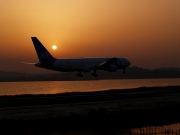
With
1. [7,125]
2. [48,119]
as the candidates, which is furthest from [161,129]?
[7,125]

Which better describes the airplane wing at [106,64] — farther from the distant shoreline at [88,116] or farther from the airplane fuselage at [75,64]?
the distant shoreline at [88,116]

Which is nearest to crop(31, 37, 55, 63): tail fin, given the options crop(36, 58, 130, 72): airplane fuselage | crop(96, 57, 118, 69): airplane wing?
crop(36, 58, 130, 72): airplane fuselage

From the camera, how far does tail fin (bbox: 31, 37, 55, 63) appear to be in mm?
97875

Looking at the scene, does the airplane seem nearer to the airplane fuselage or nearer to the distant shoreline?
the airplane fuselage

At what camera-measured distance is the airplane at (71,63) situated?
322ft

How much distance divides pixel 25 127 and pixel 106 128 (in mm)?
8820

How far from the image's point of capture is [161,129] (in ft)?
136

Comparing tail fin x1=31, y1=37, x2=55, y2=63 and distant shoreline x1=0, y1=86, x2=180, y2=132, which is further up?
tail fin x1=31, y1=37, x2=55, y2=63

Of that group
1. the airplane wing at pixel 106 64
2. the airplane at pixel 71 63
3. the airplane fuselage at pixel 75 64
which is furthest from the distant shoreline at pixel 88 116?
the airplane wing at pixel 106 64

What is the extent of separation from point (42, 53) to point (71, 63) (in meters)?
7.86

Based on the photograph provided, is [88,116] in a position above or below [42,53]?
below

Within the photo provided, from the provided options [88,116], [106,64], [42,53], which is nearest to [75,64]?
[106,64]

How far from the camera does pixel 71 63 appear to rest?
99.4 metres

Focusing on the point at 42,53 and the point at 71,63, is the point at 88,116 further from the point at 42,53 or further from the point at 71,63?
the point at 42,53
